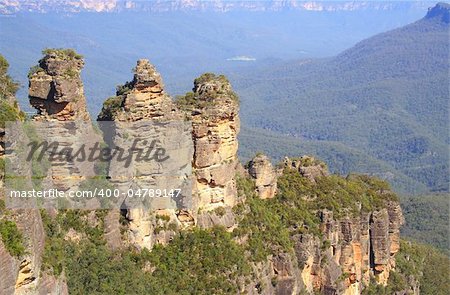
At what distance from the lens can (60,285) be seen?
2519 centimetres

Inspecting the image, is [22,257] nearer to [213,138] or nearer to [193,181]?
[193,181]

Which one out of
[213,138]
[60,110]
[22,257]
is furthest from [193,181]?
[22,257]

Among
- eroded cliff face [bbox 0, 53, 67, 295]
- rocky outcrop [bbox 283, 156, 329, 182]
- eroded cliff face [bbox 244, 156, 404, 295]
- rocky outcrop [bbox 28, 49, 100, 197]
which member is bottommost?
eroded cliff face [bbox 244, 156, 404, 295]

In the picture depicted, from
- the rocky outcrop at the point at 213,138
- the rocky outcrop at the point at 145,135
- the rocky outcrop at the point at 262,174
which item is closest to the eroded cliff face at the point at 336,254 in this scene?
the rocky outcrop at the point at 262,174

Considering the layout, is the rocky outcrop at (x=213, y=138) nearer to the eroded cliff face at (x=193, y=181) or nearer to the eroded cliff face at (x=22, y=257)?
the eroded cliff face at (x=193, y=181)

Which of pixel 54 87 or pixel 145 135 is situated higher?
pixel 54 87

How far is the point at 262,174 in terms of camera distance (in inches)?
1583

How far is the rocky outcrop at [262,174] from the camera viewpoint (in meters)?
40.1

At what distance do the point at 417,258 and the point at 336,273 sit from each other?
15610 mm

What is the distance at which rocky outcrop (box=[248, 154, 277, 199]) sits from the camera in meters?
40.1

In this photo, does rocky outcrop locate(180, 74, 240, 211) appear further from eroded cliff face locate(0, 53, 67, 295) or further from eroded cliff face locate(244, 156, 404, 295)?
eroded cliff face locate(0, 53, 67, 295)

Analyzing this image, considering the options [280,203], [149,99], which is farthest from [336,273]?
[149,99]

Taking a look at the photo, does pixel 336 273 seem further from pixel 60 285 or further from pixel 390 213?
pixel 60 285

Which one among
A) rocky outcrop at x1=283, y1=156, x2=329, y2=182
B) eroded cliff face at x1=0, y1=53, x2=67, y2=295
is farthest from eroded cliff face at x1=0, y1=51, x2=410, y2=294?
rocky outcrop at x1=283, y1=156, x2=329, y2=182
